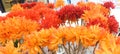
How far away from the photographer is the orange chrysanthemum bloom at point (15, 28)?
1.79 feet

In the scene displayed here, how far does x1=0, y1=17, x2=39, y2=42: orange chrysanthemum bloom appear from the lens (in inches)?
21.5

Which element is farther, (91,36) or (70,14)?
(70,14)

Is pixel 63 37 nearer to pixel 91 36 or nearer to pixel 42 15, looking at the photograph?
pixel 91 36

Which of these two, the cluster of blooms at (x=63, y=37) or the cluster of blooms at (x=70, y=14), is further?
the cluster of blooms at (x=70, y=14)

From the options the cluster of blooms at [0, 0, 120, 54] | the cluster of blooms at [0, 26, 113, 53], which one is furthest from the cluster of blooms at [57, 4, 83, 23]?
the cluster of blooms at [0, 26, 113, 53]

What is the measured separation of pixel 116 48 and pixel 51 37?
0.15 meters

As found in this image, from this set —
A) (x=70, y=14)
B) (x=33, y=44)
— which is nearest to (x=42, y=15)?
(x=70, y=14)

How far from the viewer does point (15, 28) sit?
542 mm

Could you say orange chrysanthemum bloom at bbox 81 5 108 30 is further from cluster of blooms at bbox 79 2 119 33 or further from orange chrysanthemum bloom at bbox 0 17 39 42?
orange chrysanthemum bloom at bbox 0 17 39 42

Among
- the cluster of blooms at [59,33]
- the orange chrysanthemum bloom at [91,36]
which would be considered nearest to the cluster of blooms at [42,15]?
the cluster of blooms at [59,33]

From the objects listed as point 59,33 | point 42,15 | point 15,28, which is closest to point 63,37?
point 59,33

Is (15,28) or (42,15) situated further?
(42,15)

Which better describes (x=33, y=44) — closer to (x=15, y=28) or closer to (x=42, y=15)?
(x=15, y=28)

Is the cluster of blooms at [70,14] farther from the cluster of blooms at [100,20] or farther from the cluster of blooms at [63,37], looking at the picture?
the cluster of blooms at [63,37]
